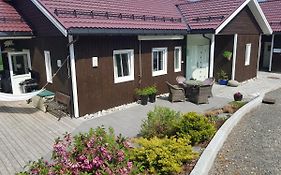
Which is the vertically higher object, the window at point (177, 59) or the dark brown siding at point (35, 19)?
the dark brown siding at point (35, 19)

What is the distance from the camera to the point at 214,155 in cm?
545

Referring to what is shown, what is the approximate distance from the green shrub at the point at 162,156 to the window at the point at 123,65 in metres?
5.44

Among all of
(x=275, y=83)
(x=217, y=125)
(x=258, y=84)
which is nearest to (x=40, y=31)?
(x=217, y=125)

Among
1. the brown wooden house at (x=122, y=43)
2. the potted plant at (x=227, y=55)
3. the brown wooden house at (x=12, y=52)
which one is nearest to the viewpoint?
the brown wooden house at (x=122, y=43)

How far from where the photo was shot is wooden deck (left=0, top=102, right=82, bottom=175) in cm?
606

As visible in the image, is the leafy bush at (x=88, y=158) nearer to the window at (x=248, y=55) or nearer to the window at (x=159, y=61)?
the window at (x=159, y=61)

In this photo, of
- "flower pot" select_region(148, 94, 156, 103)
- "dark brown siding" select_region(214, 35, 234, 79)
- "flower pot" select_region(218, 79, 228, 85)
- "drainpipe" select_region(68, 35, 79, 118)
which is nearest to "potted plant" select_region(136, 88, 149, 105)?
"flower pot" select_region(148, 94, 156, 103)

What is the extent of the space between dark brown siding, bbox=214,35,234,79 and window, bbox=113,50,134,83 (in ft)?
23.3

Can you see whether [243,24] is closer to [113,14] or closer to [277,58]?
[277,58]

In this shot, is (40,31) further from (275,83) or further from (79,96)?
(275,83)

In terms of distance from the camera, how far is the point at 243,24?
1499 cm

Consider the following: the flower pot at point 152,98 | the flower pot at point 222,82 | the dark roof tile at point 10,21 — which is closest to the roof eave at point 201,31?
the flower pot at point 222,82

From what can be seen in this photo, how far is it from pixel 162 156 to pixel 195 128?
180 cm

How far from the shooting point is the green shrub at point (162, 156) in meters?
4.63
